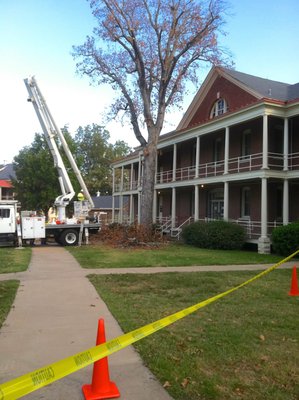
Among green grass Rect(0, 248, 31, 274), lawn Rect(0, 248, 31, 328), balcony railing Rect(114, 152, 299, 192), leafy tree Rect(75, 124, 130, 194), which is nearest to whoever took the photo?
lawn Rect(0, 248, 31, 328)

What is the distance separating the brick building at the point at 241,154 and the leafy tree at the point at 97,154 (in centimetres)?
4592

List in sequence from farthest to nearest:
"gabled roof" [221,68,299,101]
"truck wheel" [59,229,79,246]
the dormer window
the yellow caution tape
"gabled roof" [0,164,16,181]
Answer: "gabled roof" [0,164,16,181]
the dormer window
"gabled roof" [221,68,299,101]
"truck wheel" [59,229,79,246]
the yellow caution tape

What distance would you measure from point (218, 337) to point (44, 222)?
16.6 m

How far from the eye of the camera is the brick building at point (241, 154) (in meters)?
20.5

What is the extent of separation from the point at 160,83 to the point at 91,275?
17.7 metres

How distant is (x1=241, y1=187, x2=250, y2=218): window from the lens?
24906 mm

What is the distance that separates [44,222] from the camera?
21.3 metres

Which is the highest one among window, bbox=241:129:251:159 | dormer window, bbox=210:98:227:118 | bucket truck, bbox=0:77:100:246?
dormer window, bbox=210:98:227:118

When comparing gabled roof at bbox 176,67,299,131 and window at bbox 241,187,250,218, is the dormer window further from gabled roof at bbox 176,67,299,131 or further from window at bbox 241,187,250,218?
window at bbox 241,187,250,218

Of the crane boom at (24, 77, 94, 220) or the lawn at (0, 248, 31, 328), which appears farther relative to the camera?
the crane boom at (24, 77, 94, 220)

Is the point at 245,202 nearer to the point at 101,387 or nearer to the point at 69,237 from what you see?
the point at 69,237

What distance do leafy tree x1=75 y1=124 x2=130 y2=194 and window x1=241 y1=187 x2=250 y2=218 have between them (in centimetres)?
5390

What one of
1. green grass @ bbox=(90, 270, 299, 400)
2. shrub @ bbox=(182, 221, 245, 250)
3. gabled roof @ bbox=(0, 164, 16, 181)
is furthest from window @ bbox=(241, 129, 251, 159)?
gabled roof @ bbox=(0, 164, 16, 181)

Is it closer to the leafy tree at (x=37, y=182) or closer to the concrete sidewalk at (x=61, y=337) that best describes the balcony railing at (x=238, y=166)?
the concrete sidewalk at (x=61, y=337)
